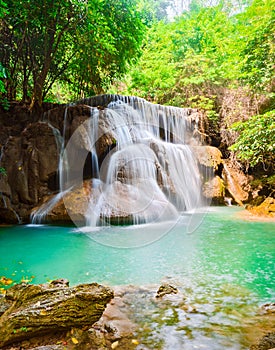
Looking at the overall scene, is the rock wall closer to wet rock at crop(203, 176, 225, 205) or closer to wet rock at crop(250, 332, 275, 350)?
wet rock at crop(203, 176, 225, 205)

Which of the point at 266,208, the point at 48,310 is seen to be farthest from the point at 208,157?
the point at 48,310

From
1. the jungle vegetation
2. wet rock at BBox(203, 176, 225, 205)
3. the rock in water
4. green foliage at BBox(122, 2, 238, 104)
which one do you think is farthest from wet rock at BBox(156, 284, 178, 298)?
green foliage at BBox(122, 2, 238, 104)

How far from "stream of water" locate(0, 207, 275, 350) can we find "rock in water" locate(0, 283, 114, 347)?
485 mm

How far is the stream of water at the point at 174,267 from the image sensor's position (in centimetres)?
242

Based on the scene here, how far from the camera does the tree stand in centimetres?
748

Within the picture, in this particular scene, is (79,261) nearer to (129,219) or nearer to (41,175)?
(129,219)

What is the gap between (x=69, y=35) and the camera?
9.84 metres

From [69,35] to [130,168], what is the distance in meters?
5.58

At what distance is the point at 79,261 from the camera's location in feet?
15.2

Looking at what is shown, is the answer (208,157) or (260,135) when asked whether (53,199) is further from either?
(208,157)

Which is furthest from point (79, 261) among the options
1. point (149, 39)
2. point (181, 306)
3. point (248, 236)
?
point (149, 39)

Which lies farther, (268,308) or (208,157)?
(208,157)

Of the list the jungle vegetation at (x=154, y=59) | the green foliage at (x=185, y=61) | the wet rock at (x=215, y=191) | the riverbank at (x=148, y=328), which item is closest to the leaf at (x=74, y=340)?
the riverbank at (x=148, y=328)

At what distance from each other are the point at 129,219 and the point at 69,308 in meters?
5.19
